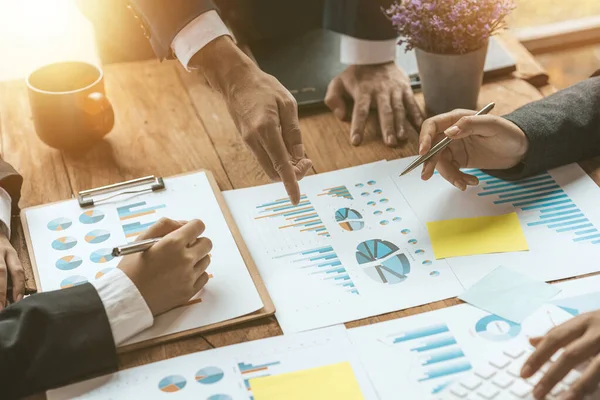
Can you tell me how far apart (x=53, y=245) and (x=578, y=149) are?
858mm

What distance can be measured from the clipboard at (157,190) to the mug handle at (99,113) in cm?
17

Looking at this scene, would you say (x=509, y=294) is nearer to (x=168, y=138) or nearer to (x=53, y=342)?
(x=53, y=342)

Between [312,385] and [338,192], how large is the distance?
43 cm

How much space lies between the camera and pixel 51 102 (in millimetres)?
1347

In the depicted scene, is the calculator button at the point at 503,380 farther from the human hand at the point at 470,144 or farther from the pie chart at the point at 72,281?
the pie chart at the point at 72,281

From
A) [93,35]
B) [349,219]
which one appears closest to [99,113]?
[349,219]

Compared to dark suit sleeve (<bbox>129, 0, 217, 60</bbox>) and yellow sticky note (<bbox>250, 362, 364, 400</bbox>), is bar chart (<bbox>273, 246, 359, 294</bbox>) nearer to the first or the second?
yellow sticky note (<bbox>250, 362, 364, 400</bbox>)

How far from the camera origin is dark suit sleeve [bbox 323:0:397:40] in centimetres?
161

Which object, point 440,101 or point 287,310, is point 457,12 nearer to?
point 440,101

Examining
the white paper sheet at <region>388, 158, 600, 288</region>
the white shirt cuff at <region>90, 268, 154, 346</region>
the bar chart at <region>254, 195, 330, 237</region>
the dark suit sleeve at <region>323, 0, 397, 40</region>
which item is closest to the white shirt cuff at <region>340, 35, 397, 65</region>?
the dark suit sleeve at <region>323, 0, 397, 40</region>

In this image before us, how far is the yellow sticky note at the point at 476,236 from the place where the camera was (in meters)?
1.13

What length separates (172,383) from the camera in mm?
933

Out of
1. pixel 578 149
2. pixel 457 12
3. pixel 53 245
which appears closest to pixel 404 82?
pixel 457 12

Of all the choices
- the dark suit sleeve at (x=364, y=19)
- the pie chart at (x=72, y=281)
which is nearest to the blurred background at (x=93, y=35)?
the dark suit sleeve at (x=364, y=19)
